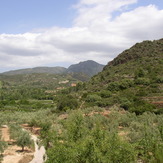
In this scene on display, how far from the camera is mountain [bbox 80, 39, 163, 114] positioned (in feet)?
177

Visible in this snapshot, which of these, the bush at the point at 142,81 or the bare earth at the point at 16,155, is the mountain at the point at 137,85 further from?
the bare earth at the point at 16,155

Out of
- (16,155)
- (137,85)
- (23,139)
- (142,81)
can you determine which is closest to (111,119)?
(23,139)

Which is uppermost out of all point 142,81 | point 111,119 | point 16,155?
point 142,81

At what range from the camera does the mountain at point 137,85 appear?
5392 centimetres

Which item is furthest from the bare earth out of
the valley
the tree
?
the tree

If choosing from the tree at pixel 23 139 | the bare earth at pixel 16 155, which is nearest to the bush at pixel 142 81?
the bare earth at pixel 16 155

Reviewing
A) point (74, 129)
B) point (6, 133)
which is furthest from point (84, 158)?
point (6, 133)

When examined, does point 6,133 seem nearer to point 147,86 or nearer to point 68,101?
point 68,101

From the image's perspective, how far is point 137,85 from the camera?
242 ft

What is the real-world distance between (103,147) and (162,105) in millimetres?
40811

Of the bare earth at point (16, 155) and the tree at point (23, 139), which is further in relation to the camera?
the tree at point (23, 139)

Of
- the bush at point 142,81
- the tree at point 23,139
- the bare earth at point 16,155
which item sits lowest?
the bare earth at point 16,155

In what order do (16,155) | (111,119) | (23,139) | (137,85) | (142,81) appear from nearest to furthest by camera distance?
(16,155)
(23,139)
(111,119)
(142,81)
(137,85)

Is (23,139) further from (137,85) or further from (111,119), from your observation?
(137,85)
